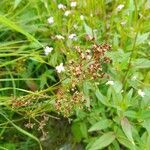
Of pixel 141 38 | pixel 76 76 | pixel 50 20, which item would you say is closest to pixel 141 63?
pixel 141 38

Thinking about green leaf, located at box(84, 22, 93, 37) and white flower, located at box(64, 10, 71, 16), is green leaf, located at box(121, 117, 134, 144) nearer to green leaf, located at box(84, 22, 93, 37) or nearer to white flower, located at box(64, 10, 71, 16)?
green leaf, located at box(84, 22, 93, 37)

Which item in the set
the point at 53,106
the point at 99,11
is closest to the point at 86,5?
the point at 99,11

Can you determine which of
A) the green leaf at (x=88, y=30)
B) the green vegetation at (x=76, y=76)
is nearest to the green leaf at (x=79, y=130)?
the green vegetation at (x=76, y=76)

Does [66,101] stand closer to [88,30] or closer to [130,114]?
[130,114]

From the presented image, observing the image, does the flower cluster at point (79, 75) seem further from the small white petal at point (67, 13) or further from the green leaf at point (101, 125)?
the small white petal at point (67, 13)

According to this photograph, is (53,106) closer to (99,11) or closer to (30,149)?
(30,149)

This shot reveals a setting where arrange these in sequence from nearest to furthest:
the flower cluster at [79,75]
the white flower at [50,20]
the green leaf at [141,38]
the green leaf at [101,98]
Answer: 1. the flower cluster at [79,75]
2. the green leaf at [101,98]
3. the green leaf at [141,38]
4. the white flower at [50,20]

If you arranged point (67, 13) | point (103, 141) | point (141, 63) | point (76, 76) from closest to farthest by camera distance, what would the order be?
1. point (76, 76)
2. point (103, 141)
3. point (141, 63)
4. point (67, 13)
